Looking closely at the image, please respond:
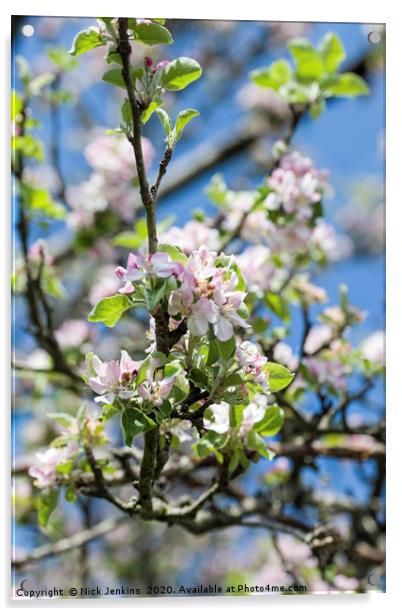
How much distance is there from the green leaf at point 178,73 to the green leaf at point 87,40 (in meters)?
0.09

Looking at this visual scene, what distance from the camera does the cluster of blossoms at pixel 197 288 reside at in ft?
2.64

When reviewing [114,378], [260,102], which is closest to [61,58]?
[114,378]

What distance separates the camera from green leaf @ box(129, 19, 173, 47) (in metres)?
0.95

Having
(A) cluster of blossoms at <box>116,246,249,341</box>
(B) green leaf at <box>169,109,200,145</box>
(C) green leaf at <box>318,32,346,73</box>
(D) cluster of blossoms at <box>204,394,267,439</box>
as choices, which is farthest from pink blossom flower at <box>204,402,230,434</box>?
(C) green leaf at <box>318,32,346,73</box>

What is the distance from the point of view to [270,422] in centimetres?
107

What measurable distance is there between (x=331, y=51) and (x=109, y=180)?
1.83 feet

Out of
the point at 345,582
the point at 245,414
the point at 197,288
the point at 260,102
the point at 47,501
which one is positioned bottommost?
the point at 345,582

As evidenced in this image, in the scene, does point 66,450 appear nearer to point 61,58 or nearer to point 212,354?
point 212,354

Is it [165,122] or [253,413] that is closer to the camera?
[165,122]

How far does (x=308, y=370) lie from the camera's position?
1446 mm

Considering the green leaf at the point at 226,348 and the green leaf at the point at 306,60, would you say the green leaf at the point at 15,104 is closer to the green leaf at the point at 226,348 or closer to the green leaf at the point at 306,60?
the green leaf at the point at 306,60

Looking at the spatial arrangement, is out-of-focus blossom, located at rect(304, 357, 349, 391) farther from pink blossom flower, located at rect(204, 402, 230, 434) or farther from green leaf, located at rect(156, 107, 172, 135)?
green leaf, located at rect(156, 107, 172, 135)
